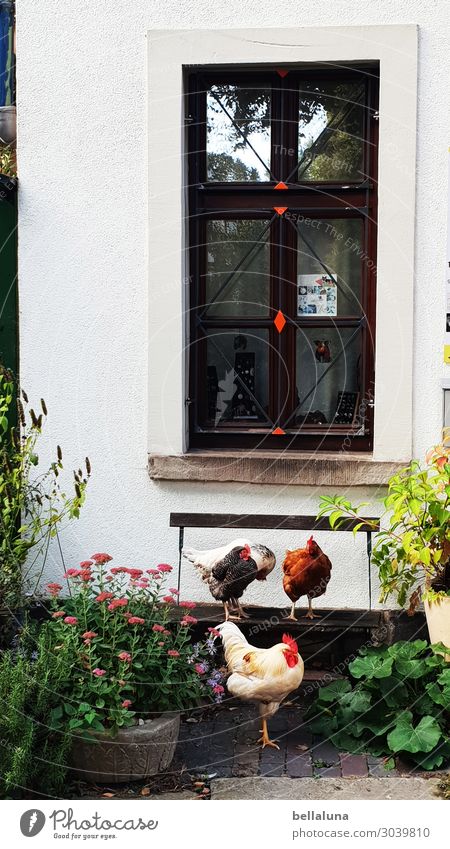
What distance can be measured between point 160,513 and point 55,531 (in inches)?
24.6

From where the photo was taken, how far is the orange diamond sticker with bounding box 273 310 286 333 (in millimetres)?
5801

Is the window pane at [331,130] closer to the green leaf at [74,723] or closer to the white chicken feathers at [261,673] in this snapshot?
the white chicken feathers at [261,673]

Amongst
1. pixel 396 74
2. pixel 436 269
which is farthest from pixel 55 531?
pixel 396 74

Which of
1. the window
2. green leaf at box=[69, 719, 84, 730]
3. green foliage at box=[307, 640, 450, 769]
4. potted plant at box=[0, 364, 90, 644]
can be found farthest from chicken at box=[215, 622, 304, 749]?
the window

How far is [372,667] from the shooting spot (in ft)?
16.3

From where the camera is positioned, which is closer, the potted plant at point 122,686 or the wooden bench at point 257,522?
the potted plant at point 122,686

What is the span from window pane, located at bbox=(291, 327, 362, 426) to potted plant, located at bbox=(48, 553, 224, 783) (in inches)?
60.6

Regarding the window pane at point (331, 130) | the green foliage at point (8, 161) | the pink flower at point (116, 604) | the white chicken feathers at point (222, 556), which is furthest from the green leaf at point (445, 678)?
the green foliage at point (8, 161)

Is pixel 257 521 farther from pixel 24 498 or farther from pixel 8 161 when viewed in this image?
pixel 8 161

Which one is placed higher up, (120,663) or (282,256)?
(282,256)

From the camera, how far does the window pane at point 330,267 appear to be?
18.9 ft

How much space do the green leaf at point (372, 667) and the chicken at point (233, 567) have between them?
0.66m

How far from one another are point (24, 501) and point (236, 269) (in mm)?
1709

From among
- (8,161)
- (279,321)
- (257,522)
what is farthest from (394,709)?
(8,161)
